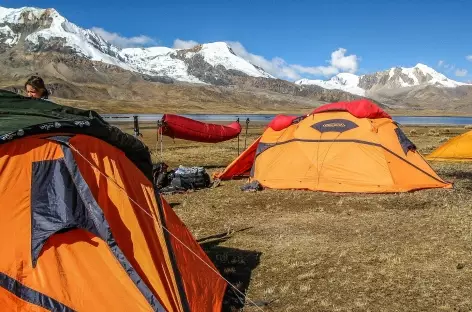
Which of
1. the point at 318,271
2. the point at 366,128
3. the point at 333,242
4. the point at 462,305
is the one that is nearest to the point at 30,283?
the point at 318,271

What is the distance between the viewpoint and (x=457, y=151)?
Answer: 21281 mm

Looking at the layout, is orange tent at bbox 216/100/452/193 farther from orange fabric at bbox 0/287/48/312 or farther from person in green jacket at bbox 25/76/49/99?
orange fabric at bbox 0/287/48/312

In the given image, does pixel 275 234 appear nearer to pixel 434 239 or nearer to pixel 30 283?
pixel 434 239

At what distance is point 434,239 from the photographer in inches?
376

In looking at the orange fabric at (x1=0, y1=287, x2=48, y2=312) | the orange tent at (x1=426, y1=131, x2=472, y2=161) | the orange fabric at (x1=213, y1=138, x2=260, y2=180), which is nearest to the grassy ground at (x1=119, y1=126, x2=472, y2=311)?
the orange fabric at (x1=213, y1=138, x2=260, y2=180)

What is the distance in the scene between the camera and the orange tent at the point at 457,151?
69.0 ft

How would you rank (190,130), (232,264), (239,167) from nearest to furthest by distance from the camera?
(232,264), (239,167), (190,130)

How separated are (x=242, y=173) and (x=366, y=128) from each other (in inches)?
210

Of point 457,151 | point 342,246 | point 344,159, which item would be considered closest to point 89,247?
point 342,246

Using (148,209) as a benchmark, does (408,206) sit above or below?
below

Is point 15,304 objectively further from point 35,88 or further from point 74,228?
point 35,88

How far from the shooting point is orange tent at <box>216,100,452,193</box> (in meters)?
14.1

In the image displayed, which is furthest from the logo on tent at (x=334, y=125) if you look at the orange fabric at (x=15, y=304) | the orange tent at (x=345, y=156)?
the orange fabric at (x=15, y=304)

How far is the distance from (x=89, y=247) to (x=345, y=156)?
10.3 meters
